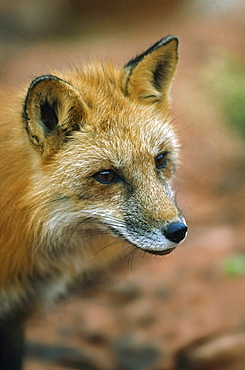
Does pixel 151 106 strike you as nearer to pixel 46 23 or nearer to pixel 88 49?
pixel 88 49

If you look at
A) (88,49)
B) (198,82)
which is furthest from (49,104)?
(88,49)

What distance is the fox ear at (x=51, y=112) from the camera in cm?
378

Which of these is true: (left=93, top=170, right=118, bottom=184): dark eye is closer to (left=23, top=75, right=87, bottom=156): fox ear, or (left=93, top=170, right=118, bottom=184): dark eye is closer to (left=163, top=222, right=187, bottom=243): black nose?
(left=23, top=75, right=87, bottom=156): fox ear

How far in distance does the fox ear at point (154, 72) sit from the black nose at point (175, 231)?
1.31 m

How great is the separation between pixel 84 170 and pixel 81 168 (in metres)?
0.03

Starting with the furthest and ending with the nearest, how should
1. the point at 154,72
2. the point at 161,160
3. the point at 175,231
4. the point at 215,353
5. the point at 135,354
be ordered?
1. the point at 135,354
2. the point at 215,353
3. the point at 154,72
4. the point at 161,160
5. the point at 175,231

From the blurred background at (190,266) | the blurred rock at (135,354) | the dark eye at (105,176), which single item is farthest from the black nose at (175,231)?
the blurred rock at (135,354)

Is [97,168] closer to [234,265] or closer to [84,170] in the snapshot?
[84,170]

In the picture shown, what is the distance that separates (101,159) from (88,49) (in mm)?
8941

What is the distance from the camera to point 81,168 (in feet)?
13.0

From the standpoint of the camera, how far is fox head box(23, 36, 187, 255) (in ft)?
12.5

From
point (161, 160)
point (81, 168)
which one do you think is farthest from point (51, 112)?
point (161, 160)

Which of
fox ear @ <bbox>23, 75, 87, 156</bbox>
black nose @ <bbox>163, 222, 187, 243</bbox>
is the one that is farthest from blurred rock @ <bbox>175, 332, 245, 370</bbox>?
fox ear @ <bbox>23, 75, 87, 156</bbox>

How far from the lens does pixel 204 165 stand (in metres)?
8.73
